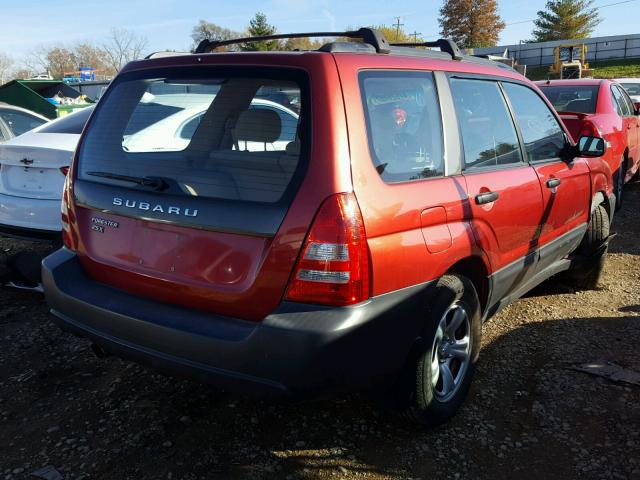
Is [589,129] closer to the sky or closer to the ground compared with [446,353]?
closer to the sky

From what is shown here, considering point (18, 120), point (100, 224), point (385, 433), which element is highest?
point (18, 120)

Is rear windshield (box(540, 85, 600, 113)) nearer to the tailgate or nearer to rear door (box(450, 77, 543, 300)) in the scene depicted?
rear door (box(450, 77, 543, 300))

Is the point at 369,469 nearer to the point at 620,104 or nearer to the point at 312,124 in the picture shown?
the point at 312,124

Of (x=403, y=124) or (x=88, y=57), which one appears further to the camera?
(x=88, y=57)

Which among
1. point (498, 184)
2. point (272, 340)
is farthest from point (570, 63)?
point (272, 340)

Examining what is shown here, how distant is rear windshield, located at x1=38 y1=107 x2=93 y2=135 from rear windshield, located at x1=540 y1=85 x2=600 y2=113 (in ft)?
18.9

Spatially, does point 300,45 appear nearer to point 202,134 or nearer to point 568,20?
point 202,134

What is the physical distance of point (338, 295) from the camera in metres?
2.12

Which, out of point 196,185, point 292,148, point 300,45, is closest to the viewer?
point 292,148

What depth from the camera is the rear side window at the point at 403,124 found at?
91.4 inches

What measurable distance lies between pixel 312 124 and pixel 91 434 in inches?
74.9

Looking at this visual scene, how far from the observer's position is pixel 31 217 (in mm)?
4613

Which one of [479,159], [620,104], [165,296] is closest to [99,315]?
[165,296]

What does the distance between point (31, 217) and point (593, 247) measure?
15.4 feet
